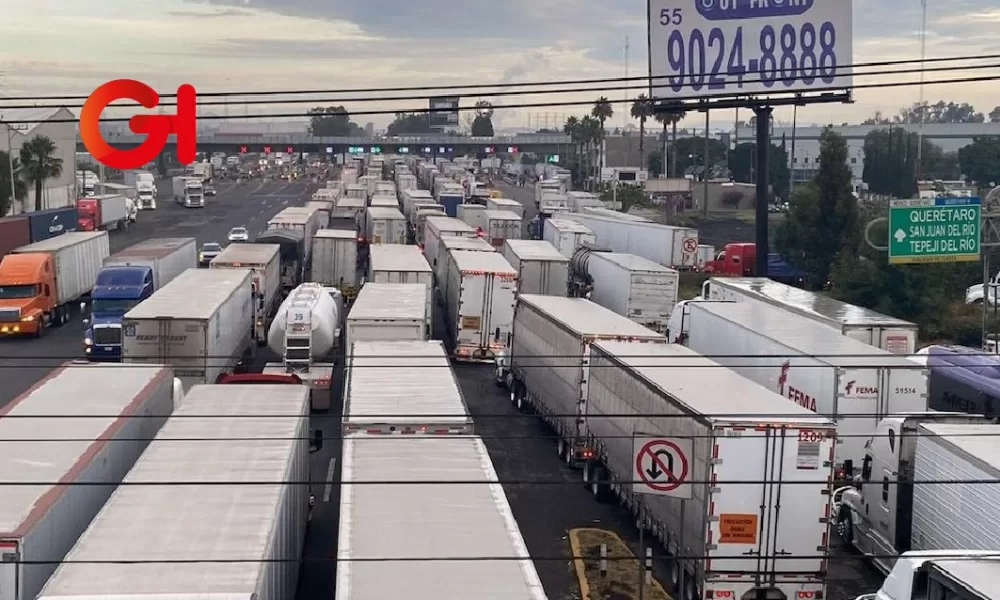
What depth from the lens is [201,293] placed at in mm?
32219

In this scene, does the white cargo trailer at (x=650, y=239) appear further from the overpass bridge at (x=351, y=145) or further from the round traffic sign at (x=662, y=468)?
the overpass bridge at (x=351, y=145)

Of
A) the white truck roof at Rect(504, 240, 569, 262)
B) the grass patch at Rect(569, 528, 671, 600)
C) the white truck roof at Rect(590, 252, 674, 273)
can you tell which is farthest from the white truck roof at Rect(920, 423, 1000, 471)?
the white truck roof at Rect(504, 240, 569, 262)

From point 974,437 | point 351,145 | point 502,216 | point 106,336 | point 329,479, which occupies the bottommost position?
point 329,479

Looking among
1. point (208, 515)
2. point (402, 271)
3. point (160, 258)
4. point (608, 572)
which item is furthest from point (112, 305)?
point (208, 515)

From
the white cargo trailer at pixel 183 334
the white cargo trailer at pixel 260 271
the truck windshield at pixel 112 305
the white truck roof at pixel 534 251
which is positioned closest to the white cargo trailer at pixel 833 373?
the white cargo trailer at pixel 183 334

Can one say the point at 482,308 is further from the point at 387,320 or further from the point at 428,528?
the point at 428,528

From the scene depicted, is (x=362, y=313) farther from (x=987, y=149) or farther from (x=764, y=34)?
(x=987, y=149)

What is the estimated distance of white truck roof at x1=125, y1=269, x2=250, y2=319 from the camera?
28672 millimetres

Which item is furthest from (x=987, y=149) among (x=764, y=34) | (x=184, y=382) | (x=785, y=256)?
(x=184, y=382)

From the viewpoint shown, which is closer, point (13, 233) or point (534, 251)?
point (534, 251)

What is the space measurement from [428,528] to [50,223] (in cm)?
5519

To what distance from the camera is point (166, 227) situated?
91.8 m

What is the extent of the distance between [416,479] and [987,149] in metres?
124

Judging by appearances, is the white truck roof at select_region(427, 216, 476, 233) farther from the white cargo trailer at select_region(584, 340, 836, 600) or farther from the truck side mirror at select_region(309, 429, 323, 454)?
the white cargo trailer at select_region(584, 340, 836, 600)
